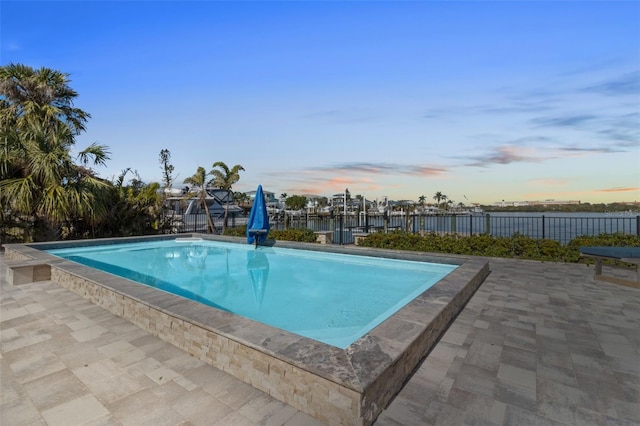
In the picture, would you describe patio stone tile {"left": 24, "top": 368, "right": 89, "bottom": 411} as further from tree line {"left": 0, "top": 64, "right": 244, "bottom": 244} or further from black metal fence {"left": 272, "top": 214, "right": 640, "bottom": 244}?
black metal fence {"left": 272, "top": 214, "right": 640, "bottom": 244}

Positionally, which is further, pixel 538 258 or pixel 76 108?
pixel 76 108

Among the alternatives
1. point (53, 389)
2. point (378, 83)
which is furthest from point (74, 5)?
point (53, 389)

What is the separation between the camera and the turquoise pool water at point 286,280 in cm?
465

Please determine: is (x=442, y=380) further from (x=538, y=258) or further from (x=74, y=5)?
(x=74, y=5)

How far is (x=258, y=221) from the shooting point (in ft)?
29.1

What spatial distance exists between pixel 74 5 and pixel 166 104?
362 centimetres

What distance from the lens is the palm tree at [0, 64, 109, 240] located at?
905 centimetres

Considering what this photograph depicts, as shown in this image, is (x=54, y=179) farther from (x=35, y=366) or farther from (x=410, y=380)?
(x=410, y=380)

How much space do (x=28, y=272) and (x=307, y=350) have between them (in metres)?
6.07

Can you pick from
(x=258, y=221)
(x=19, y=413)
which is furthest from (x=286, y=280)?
(x=19, y=413)

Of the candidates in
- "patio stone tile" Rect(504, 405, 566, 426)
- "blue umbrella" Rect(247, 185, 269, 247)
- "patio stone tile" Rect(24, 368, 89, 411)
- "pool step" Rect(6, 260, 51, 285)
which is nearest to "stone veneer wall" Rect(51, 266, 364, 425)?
"patio stone tile" Rect(24, 368, 89, 411)

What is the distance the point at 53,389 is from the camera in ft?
7.82

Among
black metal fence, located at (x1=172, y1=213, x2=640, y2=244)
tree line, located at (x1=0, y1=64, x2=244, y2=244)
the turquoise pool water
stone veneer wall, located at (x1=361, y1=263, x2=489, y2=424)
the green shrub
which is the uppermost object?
tree line, located at (x1=0, y1=64, x2=244, y2=244)

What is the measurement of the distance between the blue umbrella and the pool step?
4.39 meters
